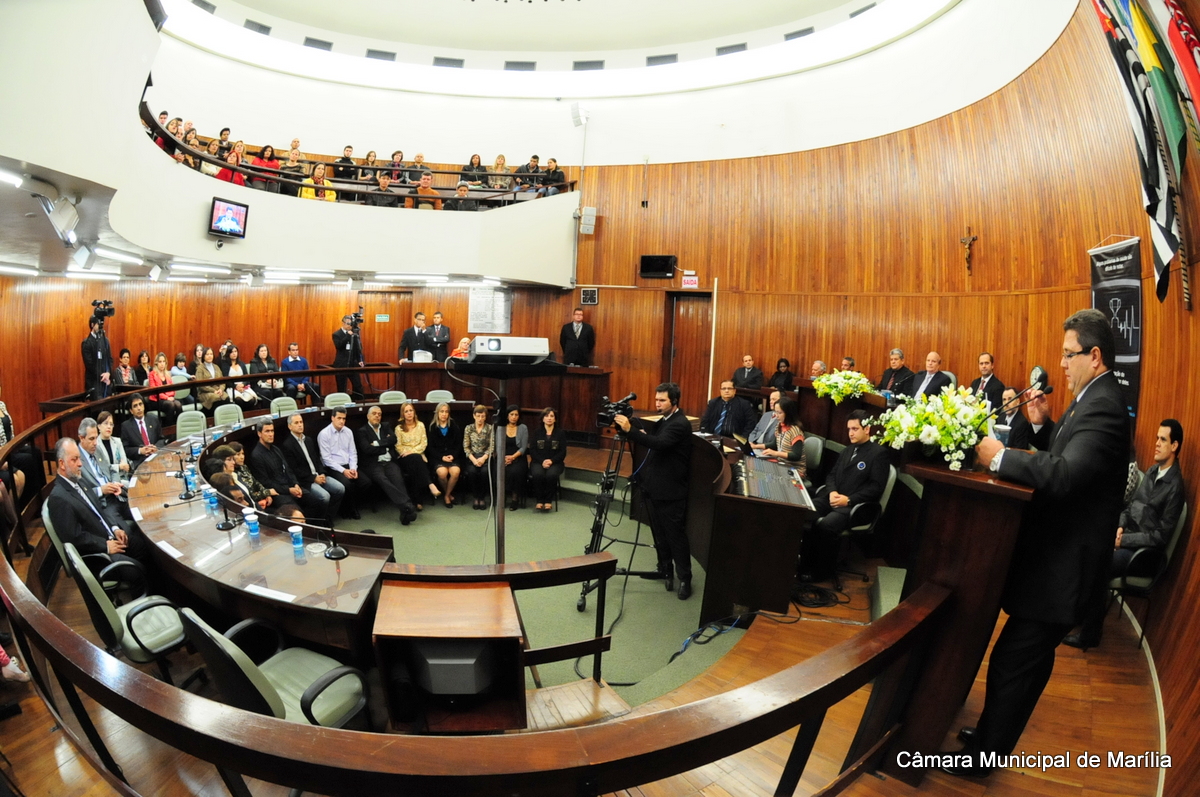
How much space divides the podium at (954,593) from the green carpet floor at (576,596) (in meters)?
1.67

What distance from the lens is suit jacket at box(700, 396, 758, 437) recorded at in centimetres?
684

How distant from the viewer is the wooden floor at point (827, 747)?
1882 millimetres

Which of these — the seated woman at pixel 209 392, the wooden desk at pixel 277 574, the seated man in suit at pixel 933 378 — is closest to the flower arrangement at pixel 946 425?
the wooden desk at pixel 277 574

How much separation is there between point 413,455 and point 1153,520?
6261 millimetres

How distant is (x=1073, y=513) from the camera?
1720 millimetres

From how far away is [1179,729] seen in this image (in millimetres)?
1979

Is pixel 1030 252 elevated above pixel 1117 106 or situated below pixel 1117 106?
below

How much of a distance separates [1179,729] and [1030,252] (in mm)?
5033

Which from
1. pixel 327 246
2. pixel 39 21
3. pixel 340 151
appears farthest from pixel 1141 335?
pixel 340 151

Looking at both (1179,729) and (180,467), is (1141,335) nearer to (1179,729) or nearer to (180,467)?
(1179,729)

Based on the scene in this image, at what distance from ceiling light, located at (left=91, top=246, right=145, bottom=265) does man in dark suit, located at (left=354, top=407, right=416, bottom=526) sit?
3.47 m

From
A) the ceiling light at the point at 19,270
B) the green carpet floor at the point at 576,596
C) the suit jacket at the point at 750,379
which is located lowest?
the green carpet floor at the point at 576,596

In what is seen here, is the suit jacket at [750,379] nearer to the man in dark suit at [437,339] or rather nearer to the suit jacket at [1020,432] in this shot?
the suit jacket at [1020,432]

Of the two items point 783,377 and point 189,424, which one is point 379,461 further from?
point 783,377
